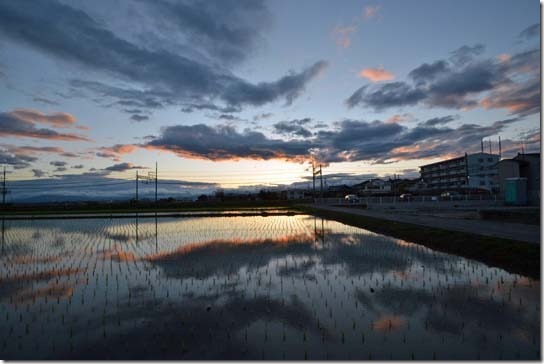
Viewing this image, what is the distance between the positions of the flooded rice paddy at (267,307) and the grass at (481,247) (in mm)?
666

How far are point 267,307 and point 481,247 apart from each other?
31.2 ft

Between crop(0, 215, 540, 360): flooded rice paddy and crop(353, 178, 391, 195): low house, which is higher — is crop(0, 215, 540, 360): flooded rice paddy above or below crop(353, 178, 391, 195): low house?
below

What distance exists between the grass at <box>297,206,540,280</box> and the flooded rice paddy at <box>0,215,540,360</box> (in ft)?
2.19

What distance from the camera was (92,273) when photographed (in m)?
10.1

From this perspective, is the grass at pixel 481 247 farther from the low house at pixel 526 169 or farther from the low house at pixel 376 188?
the low house at pixel 376 188

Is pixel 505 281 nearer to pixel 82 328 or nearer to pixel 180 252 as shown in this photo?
pixel 82 328

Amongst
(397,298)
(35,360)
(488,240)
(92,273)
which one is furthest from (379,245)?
(35,360)

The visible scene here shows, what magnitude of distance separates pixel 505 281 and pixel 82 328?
1018 cm

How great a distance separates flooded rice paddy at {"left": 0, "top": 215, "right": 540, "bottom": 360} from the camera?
16.4 feet

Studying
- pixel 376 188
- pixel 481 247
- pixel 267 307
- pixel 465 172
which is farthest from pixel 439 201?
pixel 376 188

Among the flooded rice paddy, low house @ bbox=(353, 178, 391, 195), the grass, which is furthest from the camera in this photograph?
low house @ bbox=(353, 178, 391, 195)

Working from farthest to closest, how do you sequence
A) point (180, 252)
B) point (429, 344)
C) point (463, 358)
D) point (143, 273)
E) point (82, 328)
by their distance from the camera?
point (180, 252) → point (143, 273) → point (82, 328) → point (429, 344) → point (463, 358)

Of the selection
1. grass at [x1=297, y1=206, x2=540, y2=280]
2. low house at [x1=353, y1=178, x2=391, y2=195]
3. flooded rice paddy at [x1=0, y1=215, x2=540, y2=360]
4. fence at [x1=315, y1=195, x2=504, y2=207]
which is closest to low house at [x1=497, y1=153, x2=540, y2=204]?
fence at [x1=315, y1=195, x2=504, y2=207]

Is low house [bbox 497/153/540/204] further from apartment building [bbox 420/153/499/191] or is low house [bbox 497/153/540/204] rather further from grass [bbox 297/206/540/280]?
apartment building [bbox 420/153/499/191]
